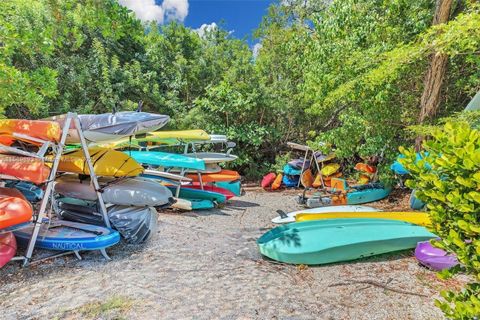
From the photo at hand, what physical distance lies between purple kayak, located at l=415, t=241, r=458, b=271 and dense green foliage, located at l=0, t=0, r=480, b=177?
2.42m

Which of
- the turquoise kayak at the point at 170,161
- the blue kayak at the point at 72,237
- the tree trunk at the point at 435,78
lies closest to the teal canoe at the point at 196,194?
the turquoise kayak at the point at 170,161

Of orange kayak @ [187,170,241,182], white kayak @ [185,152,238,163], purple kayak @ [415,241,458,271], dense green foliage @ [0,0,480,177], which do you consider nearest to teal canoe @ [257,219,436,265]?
purple kayak @ [415,241,458,271]

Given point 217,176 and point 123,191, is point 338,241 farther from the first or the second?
point 217,176

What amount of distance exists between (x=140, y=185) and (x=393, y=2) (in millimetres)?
5728

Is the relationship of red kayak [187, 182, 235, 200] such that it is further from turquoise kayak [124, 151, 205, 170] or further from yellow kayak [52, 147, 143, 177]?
yellow kayak [52, 147, 143, 177]

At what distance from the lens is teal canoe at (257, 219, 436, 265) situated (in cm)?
360

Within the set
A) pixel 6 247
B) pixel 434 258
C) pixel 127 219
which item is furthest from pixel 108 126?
pixel 434 258

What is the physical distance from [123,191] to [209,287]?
1.92 m

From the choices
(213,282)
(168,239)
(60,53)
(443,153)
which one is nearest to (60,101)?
(60,53)

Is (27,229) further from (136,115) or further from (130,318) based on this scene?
(130,318)

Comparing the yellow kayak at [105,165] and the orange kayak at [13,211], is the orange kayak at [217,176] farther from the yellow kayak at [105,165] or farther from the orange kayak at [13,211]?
the orange kayak at [13,211]

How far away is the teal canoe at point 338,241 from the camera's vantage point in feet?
11.8

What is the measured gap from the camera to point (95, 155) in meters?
4.54

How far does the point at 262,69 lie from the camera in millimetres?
11539
